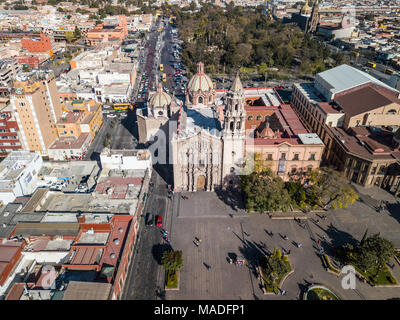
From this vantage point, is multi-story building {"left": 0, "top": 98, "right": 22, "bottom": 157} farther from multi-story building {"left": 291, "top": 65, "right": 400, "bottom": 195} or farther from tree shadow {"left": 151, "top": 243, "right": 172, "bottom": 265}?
multi-story building {"left": 291, "top": 65, "right": 400, "bottom": 195}

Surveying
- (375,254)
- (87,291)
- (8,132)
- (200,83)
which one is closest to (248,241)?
(375,254)

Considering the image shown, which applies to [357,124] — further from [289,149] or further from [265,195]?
[265,195]

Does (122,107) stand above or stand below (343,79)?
below

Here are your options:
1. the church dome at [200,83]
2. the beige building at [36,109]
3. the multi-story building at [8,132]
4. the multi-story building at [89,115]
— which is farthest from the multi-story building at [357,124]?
the multi-story building at [8,132]

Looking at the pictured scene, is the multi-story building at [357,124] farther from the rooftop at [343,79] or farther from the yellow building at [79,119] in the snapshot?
the yellow building at [79,119]

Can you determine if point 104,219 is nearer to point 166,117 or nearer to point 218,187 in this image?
point 218,187

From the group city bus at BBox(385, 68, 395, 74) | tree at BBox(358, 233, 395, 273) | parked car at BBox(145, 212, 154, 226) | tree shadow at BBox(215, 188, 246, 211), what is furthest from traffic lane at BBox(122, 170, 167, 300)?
city bus at BBox(385, 68, 395, 74)

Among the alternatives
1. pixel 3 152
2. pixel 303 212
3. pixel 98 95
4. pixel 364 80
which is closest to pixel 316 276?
pixel 303 212
